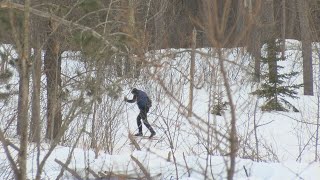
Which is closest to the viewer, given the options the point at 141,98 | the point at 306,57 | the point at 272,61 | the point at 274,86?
the point at 141,98

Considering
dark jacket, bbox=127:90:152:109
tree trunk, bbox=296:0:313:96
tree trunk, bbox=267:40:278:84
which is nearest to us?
dark jacket, bbox=127:90:152:109

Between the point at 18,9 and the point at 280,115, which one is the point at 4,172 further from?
the point at 280,115

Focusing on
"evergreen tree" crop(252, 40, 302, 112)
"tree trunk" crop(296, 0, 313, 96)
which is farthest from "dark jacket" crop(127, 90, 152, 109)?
"tree trunk" crop(296, 0, 313, 96)

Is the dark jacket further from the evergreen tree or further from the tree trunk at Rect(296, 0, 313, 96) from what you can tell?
the tree trunk at Rect(296, 0, 313, 96)

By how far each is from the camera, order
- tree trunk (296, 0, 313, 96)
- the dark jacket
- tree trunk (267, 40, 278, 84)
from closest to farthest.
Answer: the dark jacket < tree trunk (267, 40, 278, 84) < tree trunk (296, 0, 313, 96)

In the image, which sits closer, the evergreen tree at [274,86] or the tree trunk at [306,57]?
the evergreen tree at [274,86]

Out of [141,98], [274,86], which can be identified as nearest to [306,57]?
[274,86]

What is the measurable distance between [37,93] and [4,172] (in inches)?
149

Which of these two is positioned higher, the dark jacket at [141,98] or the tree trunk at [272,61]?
the tree trunk at [272,61]

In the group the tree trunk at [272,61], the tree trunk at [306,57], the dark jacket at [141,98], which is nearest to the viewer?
the dark jacket at [141,98]

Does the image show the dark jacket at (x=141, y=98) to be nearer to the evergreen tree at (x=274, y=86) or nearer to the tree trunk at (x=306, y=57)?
the evergreen tree at (x=274, y=86)

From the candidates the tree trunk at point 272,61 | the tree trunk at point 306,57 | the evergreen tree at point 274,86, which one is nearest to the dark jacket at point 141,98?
the evergreen tree at point 274,86

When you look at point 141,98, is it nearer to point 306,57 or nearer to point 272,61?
point 272,61

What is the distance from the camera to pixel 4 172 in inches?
277
